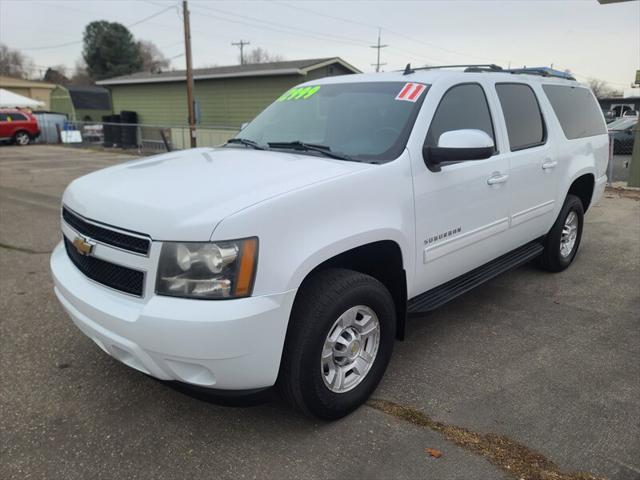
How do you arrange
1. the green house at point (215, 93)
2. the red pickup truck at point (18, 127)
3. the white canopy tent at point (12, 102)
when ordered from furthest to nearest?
the white canopy tent at point (12, 102)
the red pickup truck at point (18, 127)
the green house at point (215, 93)

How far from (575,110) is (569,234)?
4.14 feet

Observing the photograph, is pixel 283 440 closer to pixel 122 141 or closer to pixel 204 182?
pixel 204 182

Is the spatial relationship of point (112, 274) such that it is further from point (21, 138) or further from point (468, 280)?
point (21, 138)

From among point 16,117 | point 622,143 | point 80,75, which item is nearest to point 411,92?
point 622,143

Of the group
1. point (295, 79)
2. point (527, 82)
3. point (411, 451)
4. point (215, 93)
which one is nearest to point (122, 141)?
point (215, 93)

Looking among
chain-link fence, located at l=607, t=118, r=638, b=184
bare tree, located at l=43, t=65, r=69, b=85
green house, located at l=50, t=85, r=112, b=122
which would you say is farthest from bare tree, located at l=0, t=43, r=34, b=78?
chain-link fence, located at l=607, t=118, r=638, b=184

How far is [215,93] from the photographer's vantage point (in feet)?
82.6

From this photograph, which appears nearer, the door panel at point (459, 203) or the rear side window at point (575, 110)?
the door panel at point (459, 203)

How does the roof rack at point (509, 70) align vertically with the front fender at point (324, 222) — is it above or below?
above

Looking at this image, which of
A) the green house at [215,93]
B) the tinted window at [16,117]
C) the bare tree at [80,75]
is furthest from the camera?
the bare tree at [80,75]

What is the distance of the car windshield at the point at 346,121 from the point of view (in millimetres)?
3127

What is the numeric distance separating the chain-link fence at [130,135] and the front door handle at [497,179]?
16.6 meters

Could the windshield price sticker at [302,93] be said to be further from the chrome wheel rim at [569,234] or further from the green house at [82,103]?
the green house at [82,103]

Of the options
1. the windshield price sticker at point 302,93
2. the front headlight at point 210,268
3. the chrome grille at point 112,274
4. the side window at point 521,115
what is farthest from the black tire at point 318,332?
the side window at point 521,115
